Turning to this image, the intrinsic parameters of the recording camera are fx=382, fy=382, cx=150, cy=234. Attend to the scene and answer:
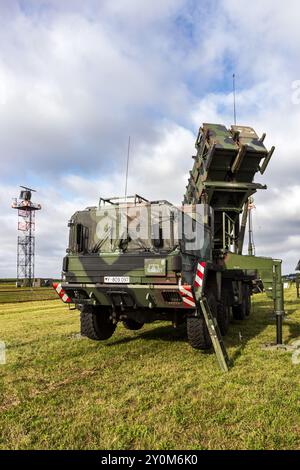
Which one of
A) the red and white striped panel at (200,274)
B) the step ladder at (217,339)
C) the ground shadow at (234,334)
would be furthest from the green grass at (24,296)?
the step ladder at (217,339)

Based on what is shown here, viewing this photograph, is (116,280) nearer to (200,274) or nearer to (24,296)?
(200,274)

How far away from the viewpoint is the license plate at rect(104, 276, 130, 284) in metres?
6.10

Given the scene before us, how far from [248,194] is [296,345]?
369 centimetres

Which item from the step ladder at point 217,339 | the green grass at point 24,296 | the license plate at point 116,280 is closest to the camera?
the step ladder at point 217,339

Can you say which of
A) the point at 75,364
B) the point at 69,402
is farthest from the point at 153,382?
the point at 75,364

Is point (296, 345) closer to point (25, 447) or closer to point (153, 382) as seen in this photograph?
point (153, 382)

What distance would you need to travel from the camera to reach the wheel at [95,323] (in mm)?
7129

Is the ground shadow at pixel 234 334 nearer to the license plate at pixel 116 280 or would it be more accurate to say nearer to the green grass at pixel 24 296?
the license plate at pixel 116 280

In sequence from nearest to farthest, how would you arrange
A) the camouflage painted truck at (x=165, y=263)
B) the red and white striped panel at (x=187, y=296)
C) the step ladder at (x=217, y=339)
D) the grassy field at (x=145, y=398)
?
1. the grassy field at (x=145, y=398)
2. the step ladder at (x=217, y=339)
3. the red and white striped panel at (x=187, y=296)
4. the camouflage painted truck at (x=165, y=263)


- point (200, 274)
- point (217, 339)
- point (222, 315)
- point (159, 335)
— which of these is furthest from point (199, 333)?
point (159, 335)

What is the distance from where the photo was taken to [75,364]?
5.74 metres

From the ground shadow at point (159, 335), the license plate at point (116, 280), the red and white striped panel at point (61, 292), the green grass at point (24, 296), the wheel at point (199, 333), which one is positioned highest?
the license plate at point (116, 280)

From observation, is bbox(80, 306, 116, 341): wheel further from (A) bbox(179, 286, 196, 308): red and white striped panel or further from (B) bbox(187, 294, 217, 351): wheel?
(A) bbox(179, 286, 196, 308): red and white striped panel

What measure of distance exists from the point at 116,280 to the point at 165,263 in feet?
3.09
